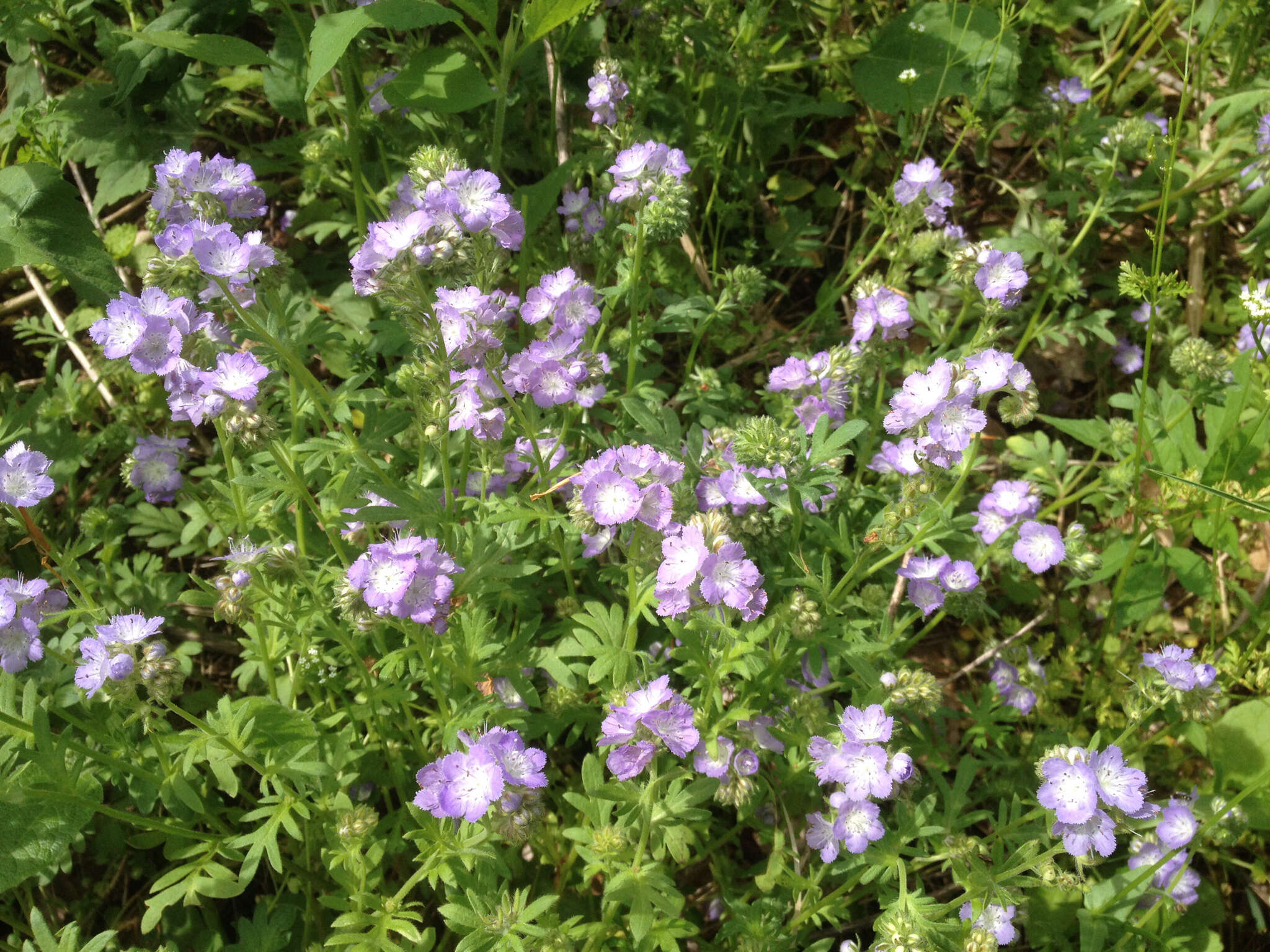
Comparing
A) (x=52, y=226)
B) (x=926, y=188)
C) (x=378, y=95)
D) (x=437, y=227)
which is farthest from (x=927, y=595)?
(x=52, y=226)

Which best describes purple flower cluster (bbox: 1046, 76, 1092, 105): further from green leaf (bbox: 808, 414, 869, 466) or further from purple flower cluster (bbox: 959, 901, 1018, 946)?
purple flower cluster (bbox: 959, 901, 1018, 946)

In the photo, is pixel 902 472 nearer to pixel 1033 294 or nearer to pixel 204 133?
pixel 1033 294

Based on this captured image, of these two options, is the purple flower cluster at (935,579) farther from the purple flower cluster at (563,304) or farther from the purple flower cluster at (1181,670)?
the purple flower cluster at (563,304)

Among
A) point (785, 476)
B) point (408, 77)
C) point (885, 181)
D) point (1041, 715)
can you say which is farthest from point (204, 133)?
point (1041, 715)

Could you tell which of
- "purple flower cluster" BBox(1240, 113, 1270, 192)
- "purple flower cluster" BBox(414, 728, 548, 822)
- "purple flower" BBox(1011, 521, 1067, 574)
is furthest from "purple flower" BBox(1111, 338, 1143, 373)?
"purple flower cluster" BBox(414, 728, 548, 822)

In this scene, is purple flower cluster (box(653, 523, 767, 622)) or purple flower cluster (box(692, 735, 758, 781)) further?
purple flower cluster (box(692, 735, 758, 781))
